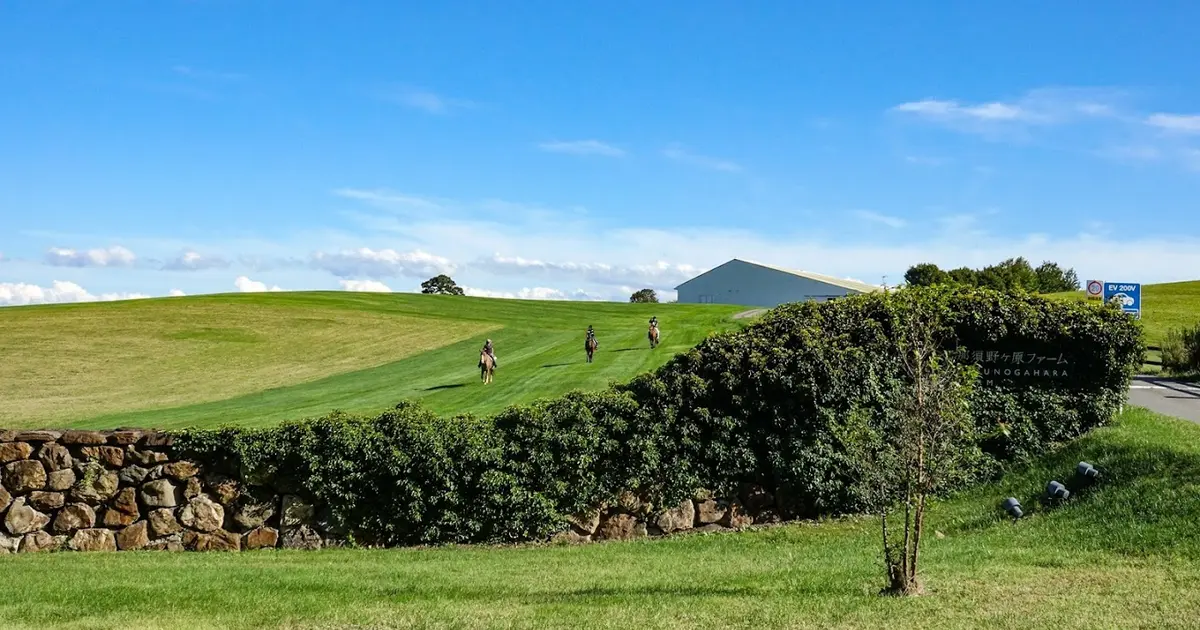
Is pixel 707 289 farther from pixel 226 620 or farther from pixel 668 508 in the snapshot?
pixel 226 620

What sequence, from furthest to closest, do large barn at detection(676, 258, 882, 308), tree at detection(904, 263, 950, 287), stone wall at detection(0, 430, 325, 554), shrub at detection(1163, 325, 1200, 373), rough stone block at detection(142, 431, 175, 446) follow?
tree at detection(904, 263, 950, 287) < large barn at detection(676, 258, 882, 308) < shrub at detection(1163, 325, 1200, 373) < rough stone block at detection(142, 431, 175, 446) < stone wall at detection(0, 430, 325, 554)

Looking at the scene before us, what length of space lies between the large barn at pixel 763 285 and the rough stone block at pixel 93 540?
66.5 m

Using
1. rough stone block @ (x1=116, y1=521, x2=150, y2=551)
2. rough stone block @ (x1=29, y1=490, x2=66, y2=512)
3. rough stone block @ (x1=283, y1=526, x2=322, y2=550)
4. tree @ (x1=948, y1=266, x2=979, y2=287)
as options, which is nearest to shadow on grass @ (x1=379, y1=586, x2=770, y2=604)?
rough stone block @ (x1=283, y1=526, x2=322, y2=550)

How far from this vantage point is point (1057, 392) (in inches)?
701

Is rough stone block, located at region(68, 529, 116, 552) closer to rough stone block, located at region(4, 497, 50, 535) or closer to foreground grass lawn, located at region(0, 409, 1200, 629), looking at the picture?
rough stone block, located at region(4, 497, 50, 535)

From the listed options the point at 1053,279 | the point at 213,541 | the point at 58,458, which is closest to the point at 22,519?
the point at 58,458

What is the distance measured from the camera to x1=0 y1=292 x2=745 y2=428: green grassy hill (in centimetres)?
2673

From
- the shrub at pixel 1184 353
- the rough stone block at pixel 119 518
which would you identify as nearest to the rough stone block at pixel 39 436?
the rough stone block at pixel 119 518

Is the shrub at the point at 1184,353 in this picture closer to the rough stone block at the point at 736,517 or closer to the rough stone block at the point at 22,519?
the rough stone block at the point at 736,517

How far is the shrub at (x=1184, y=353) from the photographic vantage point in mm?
34250

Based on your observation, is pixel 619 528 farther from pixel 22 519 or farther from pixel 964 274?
pixel 964 274

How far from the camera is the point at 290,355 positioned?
4312cm

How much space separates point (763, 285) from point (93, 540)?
Answer: 70938 mm

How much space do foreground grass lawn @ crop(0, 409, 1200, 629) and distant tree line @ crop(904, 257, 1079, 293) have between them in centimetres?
6172
